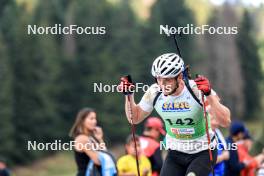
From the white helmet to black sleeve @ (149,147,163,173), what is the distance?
3.96 meters

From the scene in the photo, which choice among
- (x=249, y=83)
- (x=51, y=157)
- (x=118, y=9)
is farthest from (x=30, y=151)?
(x=249, y=83)

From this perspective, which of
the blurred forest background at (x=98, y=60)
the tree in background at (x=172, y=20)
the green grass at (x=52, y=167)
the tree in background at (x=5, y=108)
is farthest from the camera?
the tree in background at (x=172, y=20)

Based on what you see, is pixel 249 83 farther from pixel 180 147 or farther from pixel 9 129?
pixel 180 147

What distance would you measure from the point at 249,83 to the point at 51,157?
25.5 m

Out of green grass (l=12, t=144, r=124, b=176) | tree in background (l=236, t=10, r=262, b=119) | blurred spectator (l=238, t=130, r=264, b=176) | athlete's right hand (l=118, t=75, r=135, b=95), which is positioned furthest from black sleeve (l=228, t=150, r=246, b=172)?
tree in background (l=236, t=10, r=262, b=119)

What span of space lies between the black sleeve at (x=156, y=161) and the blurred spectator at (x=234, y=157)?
3.43 feet

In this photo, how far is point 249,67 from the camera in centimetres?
6531

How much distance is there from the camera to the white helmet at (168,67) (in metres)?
6.69

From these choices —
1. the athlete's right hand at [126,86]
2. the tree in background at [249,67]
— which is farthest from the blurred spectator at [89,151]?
the tree in background at [249,67]

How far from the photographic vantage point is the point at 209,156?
22.9ft

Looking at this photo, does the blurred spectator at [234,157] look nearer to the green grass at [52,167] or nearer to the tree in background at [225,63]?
the green grass at [52,167]

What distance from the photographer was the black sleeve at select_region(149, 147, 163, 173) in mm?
10586

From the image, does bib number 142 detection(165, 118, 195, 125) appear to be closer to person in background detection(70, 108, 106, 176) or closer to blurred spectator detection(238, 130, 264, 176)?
person in background detection(70, 108, 106, 176)

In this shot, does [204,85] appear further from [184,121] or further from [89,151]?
[89,151]
